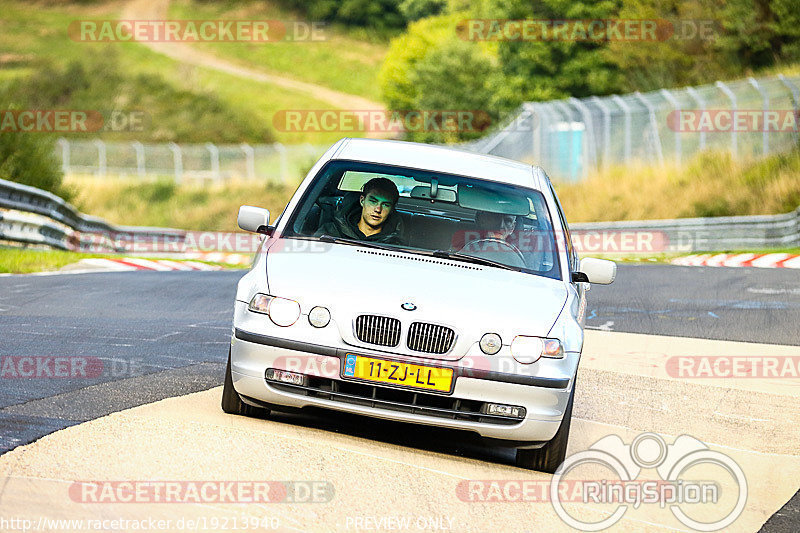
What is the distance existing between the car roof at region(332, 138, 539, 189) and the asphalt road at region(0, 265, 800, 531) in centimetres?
165

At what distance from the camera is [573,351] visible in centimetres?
694

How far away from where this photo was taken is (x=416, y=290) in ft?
22.4

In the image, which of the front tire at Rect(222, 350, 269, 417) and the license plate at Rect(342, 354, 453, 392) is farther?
the front tire at Rect(222, 350, 269, 417)

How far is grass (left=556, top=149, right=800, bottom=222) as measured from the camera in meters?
29.5

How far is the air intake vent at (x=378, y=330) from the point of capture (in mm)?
6645

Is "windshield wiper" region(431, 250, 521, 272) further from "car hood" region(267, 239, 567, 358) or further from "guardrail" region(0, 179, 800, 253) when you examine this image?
"guardrail" region(0, 179, 800, 253)

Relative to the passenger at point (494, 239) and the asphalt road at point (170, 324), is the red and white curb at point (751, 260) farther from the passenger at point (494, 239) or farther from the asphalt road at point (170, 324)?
the passenger at point (494, 239)

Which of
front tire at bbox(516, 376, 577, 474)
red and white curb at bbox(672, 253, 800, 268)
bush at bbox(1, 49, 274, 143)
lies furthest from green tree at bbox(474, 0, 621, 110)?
front tire at bbox(516, 376, 577, 474)

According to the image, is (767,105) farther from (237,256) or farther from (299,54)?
(299,54)

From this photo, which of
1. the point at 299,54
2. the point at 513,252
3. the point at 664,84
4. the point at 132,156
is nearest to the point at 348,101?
the point at 299,54

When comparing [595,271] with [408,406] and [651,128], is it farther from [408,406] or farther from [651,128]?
[651,128]

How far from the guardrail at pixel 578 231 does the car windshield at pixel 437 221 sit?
1150 centimetres

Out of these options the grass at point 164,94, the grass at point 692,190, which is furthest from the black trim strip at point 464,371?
the grass at point 164,94

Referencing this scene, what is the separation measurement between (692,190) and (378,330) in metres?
26.8
